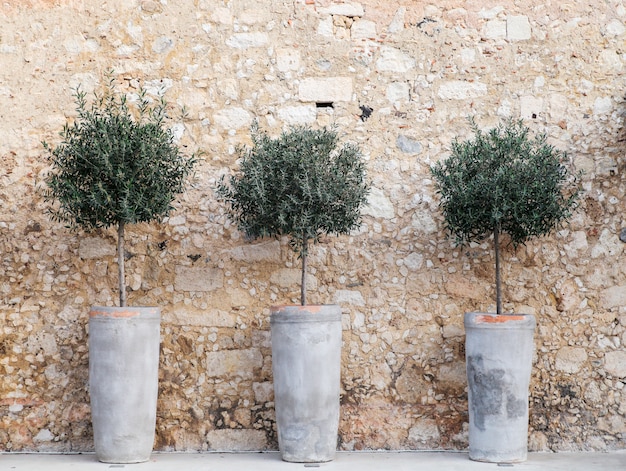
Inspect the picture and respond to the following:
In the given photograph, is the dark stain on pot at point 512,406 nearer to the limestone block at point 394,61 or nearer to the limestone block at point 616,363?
the limestone block at point 616,363

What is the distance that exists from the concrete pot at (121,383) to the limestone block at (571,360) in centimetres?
263

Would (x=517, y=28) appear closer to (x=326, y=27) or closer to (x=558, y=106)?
(x=558, y=106)

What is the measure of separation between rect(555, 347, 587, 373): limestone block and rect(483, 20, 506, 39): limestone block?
2.20 m

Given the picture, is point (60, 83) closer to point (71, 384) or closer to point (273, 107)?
point (273, 107)

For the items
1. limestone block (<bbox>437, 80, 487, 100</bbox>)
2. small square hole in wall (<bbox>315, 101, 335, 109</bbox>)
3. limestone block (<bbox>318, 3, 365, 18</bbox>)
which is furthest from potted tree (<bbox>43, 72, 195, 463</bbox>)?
limestone block (<bbox>437, 80, 487, 100</bbox>)

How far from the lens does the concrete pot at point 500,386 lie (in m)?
4.50

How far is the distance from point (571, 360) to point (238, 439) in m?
2.25

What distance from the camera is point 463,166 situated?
15.2 ft

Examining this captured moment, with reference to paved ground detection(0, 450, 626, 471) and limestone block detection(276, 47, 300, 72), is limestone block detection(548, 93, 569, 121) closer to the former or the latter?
limestone block detection(276, 47, 300, 72)

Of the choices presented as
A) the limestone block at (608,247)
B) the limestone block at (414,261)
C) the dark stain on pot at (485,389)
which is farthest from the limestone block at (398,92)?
the dark stain on pot at (485,389)

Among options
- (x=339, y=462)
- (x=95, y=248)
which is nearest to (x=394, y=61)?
(x=95, y=248)

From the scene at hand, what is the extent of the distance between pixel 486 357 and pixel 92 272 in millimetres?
2625

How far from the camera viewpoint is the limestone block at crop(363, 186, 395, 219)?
16.9 ft

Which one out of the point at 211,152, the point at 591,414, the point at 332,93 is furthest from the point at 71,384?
the point at 591,414
